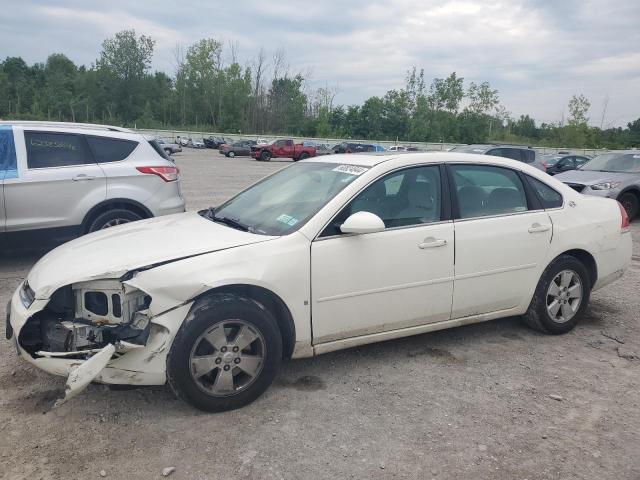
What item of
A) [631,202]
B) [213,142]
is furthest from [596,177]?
[213,142]

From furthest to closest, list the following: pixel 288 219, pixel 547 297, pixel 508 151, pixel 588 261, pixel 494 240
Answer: pixel 508 151 < pixel 588 261 < pixel 547 297 < pixel 494 240 < pixel 288 219

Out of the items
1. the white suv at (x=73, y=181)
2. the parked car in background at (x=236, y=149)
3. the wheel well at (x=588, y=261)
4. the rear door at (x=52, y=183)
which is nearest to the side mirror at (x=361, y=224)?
the wheel well at (x=588, y=261)

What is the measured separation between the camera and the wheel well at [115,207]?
20.8 feet

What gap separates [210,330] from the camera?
3064 mm

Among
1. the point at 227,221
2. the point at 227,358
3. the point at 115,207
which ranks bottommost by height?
the point at 227,358

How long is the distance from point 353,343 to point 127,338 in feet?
4.95

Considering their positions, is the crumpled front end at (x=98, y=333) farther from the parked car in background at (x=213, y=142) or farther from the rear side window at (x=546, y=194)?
the parked car in background at (x=213, y=142)

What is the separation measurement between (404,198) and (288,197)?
0.89m

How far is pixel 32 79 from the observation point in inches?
3361

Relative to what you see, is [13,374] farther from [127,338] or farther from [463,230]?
[463,230]

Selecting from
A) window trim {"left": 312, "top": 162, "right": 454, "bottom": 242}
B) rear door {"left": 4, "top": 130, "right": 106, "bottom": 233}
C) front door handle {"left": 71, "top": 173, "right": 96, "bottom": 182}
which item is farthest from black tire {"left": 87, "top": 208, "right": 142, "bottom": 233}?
window trim {"left": 312, "top": 162, "right": 454, "bottom": 242}

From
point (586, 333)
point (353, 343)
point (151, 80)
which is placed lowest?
point (586, 333)

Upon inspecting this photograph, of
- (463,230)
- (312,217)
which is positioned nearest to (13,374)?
(312,217)

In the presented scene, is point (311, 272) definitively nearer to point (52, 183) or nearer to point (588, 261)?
point (588, 261)
